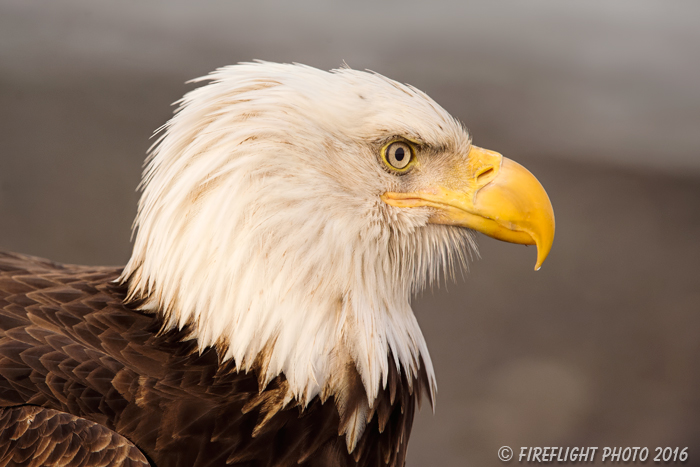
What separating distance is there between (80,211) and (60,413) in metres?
3.60

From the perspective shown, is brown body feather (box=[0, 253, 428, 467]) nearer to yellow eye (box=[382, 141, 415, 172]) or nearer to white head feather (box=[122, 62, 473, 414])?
white head feather (box=[122, 62, 473, 414])

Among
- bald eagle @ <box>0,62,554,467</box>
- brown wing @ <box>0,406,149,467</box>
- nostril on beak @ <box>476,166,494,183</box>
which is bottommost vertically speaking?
brown wing @ <box>0,406,149,467</box>

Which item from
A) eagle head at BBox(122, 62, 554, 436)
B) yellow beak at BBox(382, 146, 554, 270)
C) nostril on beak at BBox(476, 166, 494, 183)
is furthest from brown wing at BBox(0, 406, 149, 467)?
nostril on beak at BBox(476, 166, 494, 183)

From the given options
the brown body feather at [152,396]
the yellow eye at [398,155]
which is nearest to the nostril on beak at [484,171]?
the yellow eye at [398,155]

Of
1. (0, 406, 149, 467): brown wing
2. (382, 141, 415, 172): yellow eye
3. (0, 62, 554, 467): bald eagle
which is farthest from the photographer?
Answer: (382, 141, 415, 172): yellow eye

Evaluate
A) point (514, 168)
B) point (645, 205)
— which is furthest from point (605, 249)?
point (514, 168)

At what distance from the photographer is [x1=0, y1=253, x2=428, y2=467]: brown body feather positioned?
1180mm

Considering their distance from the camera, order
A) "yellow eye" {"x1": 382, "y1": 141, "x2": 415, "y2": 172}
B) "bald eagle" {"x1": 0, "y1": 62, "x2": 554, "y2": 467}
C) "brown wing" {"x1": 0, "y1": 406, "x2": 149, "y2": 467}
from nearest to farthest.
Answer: "brown wing" {"x1": 0, "y1": 406, "x2": 149, "y2": 467}, "bald eagle" {"x1": 0, "y1": 62, "x2": 554, "y2": 467}, "yellow eye" {"x1": 382, "y1": 141, "x2": 415, "y2": 172}

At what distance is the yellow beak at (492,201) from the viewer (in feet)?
4.52

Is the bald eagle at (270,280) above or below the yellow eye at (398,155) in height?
below

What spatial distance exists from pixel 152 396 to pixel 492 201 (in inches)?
32.8

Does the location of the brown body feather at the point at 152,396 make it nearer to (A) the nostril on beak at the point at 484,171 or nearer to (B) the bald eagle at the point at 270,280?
(B) the bald eagle at the point at 270,280

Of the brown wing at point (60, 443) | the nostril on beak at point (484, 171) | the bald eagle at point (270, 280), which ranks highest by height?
the nostril on beak at point (484, 171)

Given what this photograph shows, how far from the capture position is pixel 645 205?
463cm
